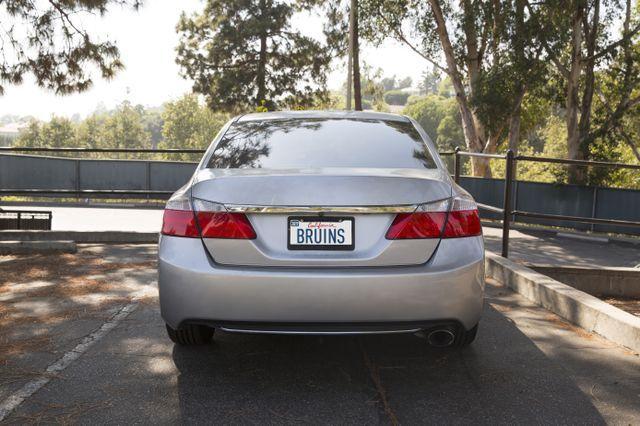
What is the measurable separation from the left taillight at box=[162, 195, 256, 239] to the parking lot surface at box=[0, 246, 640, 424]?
85 centimetres

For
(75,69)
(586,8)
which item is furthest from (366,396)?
(586,8)

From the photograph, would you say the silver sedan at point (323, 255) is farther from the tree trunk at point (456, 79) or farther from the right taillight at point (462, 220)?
the tree trunk at point (456, 79)

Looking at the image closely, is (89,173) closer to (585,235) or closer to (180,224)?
(585,235)

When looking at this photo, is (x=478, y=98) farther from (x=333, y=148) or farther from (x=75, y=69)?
(x=333, y=148)

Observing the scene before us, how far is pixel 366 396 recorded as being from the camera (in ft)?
11.5

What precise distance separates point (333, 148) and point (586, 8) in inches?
822

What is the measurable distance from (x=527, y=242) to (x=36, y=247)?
35.1ft

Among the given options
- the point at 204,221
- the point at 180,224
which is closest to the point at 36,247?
the point at 180,224

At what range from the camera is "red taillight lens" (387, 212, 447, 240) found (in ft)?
11.3

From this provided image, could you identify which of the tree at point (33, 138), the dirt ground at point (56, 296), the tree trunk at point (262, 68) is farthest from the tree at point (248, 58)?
the tree at point (33, 138)

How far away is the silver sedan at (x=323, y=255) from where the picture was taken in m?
3.38

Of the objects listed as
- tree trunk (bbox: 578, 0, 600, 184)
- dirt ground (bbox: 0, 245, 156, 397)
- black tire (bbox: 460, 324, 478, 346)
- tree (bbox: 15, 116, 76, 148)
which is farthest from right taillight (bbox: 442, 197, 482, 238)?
tree (bbox: 15, 116, 76, 148)

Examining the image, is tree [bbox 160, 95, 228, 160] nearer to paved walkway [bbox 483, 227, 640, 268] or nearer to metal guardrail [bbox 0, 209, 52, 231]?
paved walkway [bbox 483, 227, 640, 268]

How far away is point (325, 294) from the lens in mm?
3357
